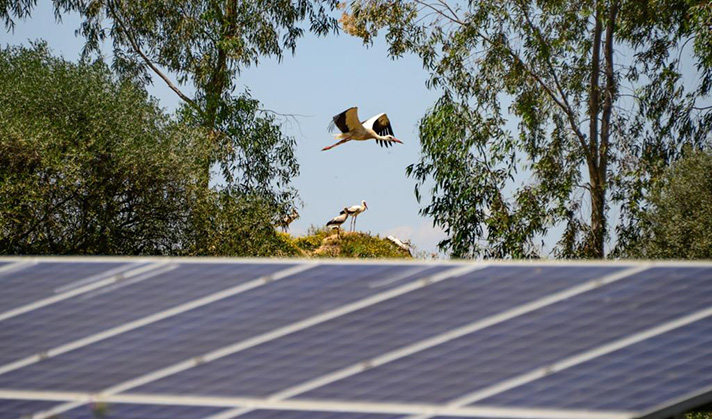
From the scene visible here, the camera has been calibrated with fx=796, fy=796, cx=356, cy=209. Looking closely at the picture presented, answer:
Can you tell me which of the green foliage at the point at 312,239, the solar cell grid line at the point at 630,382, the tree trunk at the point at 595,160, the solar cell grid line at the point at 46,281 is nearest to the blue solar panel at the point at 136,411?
the solar cell grid line at the point at 46,281

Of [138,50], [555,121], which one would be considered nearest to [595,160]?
[555,121]

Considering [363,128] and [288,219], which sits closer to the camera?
[288,219]

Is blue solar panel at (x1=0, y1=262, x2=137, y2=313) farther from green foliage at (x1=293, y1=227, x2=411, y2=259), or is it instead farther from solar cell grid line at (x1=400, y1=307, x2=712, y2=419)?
green foliage at (x1=293, y1=227, x2=411, y2=259)

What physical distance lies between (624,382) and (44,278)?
118 inches

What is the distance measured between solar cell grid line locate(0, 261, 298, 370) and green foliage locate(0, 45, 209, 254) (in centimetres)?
1166

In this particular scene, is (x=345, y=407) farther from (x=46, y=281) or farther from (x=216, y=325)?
(x=46, y=281)

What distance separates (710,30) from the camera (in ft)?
52.2

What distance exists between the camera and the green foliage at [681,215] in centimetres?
1627

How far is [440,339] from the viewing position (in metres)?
3.89

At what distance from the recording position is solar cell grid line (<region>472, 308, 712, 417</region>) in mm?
3816

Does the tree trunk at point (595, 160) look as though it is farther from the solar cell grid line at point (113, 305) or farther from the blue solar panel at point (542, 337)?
the solar cell grid line at point (113, 305)

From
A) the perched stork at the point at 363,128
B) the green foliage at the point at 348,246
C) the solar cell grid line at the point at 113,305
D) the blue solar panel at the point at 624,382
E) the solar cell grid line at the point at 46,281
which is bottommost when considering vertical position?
the blue solar panel at the point at 624,382

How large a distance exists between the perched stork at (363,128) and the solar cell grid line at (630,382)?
18.0 meters

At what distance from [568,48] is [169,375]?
1671cm
